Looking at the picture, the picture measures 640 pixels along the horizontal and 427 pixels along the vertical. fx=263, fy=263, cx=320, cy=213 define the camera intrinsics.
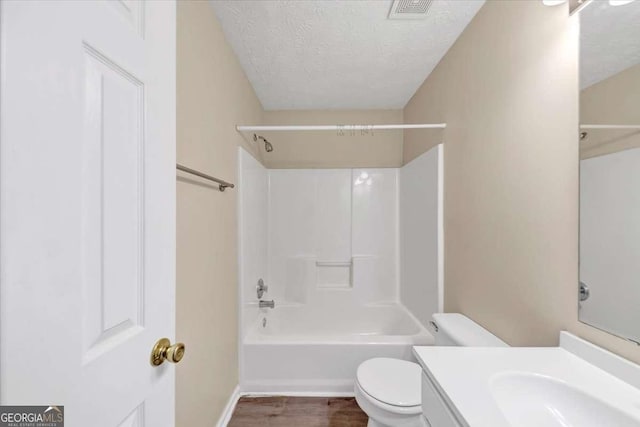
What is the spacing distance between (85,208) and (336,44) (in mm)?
1707

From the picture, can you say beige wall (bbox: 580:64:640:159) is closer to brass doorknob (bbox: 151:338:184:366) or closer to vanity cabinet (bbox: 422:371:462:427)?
vanity cabinet (bbox: 422:371:462:427)

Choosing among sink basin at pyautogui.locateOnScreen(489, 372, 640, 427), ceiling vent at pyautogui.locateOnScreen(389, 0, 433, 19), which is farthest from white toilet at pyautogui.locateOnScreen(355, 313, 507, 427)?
ceiling vent at pyautogui.locateOnScreen(389, 0, 433, 19)

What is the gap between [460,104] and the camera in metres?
1.64

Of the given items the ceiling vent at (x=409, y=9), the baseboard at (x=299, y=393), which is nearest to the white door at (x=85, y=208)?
the ceiling vent at (x=409, y=9)

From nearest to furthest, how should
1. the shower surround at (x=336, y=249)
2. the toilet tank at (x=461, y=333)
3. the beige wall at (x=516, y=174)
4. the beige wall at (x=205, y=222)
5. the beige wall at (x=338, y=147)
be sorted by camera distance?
the beige wall at (x=516, y=174) → the beige wall at (x=205, y=222) → the toilet tank at (x=461, y=333) → the shower surround at (x=336, y=249) → the beige wall at (x=338, y=147)

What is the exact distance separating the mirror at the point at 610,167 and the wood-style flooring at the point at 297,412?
1486 mm

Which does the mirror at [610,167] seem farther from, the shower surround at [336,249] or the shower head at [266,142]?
the shower head at [266,142]

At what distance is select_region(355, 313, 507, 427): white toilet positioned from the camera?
126cm

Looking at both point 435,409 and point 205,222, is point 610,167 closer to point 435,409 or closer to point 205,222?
point 435,409

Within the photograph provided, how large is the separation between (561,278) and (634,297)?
0.20m

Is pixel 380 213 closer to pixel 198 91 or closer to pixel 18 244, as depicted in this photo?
pixel 198 91

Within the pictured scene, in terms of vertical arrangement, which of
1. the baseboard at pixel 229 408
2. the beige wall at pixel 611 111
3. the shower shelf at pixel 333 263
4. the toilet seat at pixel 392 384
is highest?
the beige wall at pixel 611 111

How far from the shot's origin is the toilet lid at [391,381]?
1.30 m

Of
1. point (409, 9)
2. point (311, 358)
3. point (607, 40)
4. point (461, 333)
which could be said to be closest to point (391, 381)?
point (461, 333)
